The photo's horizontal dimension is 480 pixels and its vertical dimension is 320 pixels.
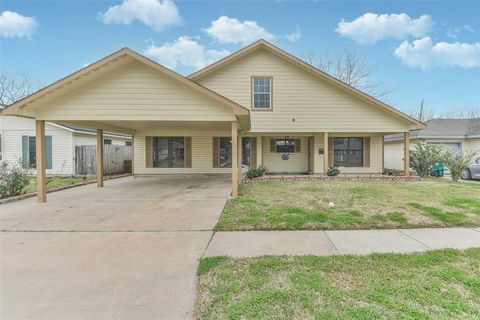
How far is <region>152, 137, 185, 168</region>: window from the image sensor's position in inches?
551

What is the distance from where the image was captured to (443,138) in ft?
57.3

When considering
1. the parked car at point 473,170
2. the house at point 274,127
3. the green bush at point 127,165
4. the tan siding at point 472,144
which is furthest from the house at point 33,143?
the tan siding at point 472,144

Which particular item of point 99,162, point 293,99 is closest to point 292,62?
point 293,99

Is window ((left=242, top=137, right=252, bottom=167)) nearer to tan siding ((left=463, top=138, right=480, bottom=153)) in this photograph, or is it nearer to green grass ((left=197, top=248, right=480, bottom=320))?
green grass ((left=197, top=248, right=480, bottom=320))

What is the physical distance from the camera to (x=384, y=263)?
10.9 ft

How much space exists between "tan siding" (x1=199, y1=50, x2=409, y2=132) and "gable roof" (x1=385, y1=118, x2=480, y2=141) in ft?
25.2

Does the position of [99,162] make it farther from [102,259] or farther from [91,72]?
[102,259]

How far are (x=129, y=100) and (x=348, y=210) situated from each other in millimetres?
6624

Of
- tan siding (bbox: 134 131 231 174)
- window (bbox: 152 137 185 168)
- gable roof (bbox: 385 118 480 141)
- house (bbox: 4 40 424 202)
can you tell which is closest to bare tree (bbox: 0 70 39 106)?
tan siding (bbox: 134 131 231 174)

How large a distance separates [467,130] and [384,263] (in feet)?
69.4

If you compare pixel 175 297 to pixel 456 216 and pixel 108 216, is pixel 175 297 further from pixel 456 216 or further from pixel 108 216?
pixel 456 216

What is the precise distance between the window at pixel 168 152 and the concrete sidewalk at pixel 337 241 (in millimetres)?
10020

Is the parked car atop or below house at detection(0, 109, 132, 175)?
below

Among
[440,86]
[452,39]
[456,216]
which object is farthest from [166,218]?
[440,86]
